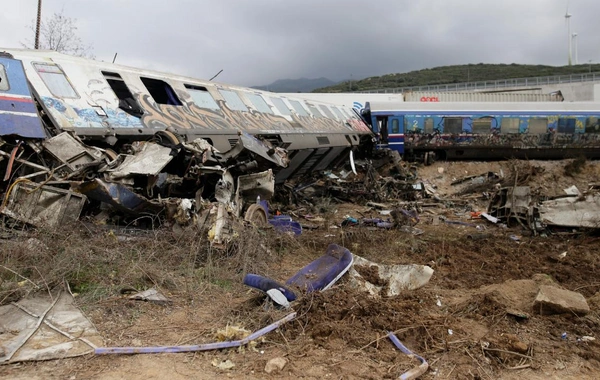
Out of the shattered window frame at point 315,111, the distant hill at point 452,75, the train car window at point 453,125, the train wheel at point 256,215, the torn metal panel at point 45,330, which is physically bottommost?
the torn metal panel at point 45,330

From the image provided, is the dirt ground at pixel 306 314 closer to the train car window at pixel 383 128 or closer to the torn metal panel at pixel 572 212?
the torn metal panel at pixel 572 212

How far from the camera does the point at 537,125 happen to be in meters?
22.1

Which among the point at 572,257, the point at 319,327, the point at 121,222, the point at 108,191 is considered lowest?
the point at 572,257

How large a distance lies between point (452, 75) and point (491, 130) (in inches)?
2561

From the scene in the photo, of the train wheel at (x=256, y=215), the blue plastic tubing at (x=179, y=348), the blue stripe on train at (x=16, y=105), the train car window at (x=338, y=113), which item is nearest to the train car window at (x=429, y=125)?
the train car window at (x=338, y=113)

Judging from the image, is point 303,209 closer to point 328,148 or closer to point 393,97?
point 328,148

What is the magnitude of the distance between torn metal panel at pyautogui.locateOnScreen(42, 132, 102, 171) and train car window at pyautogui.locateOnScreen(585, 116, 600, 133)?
22.5m

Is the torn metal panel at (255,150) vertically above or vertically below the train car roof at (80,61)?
below

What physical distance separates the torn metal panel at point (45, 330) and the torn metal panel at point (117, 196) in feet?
6.39

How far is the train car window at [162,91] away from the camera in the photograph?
1044 cm

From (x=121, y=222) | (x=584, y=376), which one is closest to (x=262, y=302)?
(x=584, y=376)

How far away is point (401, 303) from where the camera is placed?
16.0ft

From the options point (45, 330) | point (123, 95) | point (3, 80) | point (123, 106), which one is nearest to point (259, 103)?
point (123, 95)

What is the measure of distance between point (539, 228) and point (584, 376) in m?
6.81
